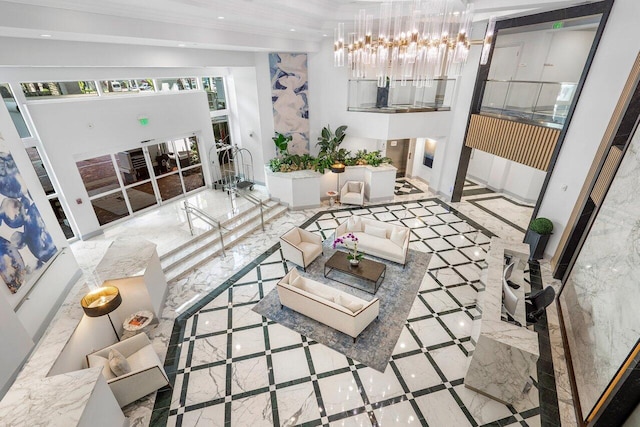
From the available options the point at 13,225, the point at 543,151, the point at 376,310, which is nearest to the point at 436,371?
the point at 376,310

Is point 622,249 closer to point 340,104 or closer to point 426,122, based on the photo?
point 426,122

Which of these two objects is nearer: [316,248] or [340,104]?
[316,248]

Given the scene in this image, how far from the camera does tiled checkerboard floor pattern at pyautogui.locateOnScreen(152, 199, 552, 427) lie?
4000mm

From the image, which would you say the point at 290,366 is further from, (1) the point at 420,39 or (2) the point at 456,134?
(2) the point at 456,134

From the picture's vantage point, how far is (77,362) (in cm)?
407

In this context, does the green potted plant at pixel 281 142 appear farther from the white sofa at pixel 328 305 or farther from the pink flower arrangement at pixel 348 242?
the white sofa at pixel 328 305

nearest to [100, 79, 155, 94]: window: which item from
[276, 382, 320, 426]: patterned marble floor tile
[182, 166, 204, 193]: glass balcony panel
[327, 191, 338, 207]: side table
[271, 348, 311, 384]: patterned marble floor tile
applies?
[182, 166, 204, 193]: glass balcony panel

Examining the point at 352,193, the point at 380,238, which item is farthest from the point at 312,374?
the point at 352,193

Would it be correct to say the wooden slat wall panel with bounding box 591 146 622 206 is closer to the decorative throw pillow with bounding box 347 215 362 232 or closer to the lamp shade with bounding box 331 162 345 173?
the decorative throw pillow with bounding box 347 215 362 232

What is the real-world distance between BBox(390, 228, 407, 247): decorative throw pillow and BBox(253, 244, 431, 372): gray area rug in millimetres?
535

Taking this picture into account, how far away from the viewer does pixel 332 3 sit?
642 cm

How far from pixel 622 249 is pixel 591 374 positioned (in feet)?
6.01

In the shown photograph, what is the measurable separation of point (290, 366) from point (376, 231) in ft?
13.3

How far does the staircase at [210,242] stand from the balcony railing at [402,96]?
186 inches
